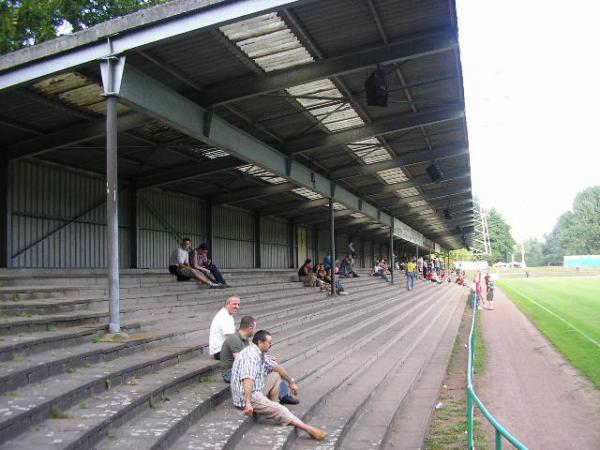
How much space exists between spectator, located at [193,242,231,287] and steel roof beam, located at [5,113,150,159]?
3.53 m

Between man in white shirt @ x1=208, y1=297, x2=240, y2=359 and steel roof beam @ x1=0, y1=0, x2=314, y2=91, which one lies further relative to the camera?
steel roof beam @ x1=0, y1=0, x2=314, y2=91

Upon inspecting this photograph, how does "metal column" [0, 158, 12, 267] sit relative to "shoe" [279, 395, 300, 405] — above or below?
above

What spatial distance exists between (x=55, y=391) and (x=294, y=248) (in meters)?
23.6

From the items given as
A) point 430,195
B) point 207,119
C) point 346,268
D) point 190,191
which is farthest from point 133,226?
point 430,195

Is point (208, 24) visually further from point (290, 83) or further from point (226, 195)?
point (226, 195)

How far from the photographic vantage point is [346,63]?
9906mm

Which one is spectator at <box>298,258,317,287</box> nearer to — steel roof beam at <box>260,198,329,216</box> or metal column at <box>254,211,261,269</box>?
steel roof beam at <box>260,198,329,216</box>

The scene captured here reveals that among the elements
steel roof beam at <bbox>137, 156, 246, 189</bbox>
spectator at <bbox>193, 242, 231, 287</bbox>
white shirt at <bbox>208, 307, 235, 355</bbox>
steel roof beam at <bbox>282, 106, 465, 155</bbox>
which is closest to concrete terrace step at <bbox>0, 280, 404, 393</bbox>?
white shirt at <bbox>208, 307, 235, 355</bbox>

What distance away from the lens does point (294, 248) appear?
2841 cm

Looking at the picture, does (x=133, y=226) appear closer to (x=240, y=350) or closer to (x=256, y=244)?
(x=256, y=244)

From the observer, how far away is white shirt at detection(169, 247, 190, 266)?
42.2 ft

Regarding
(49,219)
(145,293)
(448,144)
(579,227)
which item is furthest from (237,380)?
(579,227)

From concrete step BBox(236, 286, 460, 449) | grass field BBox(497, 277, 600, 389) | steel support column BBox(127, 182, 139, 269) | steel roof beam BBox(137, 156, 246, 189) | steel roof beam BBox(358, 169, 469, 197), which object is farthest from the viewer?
steel roof beam BBox(358, 169, 469, 197)

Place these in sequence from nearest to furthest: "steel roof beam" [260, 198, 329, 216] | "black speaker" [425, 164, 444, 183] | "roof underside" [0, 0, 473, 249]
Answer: "roof underside" [0, 0, 473, 249] → "black speaker" [425, 164, 444, 183] → "steel roof beam" [260, 198, 329, 216]
